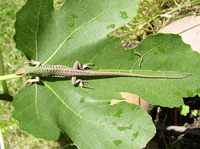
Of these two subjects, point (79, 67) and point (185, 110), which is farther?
point (185, 110)

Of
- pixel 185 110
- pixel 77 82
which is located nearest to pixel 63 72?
pixel 77 82

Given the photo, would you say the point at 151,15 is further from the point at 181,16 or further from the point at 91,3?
the point at 91,3


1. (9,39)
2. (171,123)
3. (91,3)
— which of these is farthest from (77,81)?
(9,39)

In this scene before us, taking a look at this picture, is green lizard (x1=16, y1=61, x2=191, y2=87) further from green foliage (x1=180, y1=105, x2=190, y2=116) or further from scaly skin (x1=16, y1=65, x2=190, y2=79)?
green foliage (x1=180, y1=105, x2=190, y2=116)

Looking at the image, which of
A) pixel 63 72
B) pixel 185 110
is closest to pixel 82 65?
pixel 63 72

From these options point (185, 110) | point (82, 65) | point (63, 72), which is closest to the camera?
point (82, 65)

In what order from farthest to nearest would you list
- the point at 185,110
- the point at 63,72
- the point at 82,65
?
1. the point at 185,110
2. the point at 63,72
3. the point at 82,65

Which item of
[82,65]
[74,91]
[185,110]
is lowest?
[185,110]

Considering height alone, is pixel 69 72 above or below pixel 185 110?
above

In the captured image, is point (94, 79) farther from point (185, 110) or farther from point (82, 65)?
point (185, 110)
